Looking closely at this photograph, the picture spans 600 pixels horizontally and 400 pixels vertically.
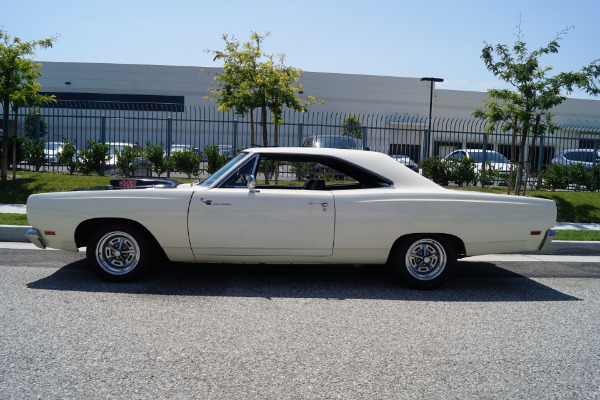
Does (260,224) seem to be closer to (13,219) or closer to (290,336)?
(290,336)

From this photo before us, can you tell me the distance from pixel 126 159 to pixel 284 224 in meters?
12.0

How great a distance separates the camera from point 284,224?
5.38 metres

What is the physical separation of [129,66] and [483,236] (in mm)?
46483

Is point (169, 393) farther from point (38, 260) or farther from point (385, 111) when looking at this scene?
point (385, 111)

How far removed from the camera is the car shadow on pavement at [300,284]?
5.39 meters

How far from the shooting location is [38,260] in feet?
21.9

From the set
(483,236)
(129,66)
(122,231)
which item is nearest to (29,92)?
(122,231)

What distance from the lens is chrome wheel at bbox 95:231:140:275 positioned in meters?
5.51

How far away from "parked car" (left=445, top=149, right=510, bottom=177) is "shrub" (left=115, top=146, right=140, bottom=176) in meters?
9.82

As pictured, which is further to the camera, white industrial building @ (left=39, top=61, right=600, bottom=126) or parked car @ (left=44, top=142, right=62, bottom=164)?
white industrial building @ (left=39, top=61, right=600, bottom=126)

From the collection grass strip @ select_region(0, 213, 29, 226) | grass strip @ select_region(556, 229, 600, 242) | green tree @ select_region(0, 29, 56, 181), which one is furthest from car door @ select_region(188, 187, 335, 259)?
green tree @ select_region(0, 29, 56, 181)

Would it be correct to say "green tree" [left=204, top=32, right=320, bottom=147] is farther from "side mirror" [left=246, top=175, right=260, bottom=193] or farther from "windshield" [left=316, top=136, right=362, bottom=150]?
"side mirror" [left=246, top=175, right=260, bottom=193]

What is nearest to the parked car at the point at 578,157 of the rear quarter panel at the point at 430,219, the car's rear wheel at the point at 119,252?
the rear quarter panel at the point at 430,219

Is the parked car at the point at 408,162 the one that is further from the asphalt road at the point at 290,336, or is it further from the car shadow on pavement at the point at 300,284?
the asphalt road at the point at 290,336
